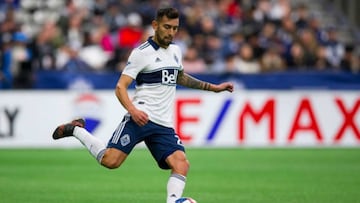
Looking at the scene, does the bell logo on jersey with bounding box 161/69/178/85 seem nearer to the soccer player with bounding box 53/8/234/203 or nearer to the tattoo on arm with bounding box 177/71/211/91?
the soccer player with bounding box 53/8/234/203

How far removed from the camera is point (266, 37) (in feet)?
85.4

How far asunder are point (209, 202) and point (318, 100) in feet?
36.2

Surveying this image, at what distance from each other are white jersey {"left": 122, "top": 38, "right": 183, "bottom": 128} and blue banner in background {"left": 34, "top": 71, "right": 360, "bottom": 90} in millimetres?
12357

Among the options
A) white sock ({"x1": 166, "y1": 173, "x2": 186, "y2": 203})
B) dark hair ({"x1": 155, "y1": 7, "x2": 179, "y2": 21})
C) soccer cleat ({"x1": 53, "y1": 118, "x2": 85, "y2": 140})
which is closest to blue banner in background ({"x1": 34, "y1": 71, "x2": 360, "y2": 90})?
soccer cleat ({"x1": 53, "y1": 118, "x2": 85, "y2": 140})

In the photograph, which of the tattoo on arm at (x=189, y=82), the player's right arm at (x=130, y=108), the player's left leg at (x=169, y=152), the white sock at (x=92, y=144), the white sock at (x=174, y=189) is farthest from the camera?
the tattoo on arm at (x=189, y=82)

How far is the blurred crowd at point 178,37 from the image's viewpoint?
23.8 meters

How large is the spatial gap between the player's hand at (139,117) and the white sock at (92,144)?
33.4 inches

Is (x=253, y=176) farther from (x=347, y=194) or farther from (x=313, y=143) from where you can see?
(x=313, y=143)

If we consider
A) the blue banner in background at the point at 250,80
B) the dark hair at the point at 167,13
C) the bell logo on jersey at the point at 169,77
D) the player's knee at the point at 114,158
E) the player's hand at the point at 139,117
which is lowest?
the blue banner in background at the point at 250,80

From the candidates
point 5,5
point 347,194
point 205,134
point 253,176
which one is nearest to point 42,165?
point 253,176

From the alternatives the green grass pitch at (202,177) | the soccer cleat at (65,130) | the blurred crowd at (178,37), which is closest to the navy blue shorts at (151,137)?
the soccer cleat at (65,130)

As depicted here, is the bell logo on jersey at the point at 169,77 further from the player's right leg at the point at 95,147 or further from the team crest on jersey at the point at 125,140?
the player's right leg at the point at 95,147

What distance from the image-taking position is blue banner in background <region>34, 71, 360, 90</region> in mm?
22547

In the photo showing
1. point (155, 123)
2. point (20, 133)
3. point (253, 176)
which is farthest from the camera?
point (20, 133)
